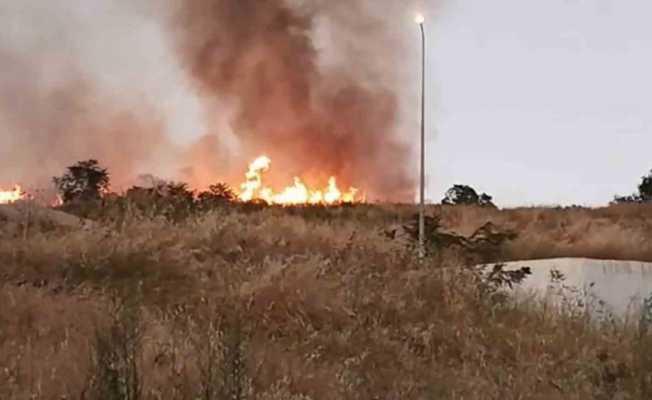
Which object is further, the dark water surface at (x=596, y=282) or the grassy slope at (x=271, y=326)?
the dark water surface at (x=596, y=282)

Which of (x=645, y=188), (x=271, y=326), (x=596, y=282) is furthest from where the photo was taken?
(x=645, y=188)

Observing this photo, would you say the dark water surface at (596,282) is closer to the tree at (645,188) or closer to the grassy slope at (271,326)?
the grassy slope at (271,326)

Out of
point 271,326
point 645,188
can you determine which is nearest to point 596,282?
point 271,326

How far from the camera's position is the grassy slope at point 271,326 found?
6281 mm

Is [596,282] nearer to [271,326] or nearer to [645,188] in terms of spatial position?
[271,326]

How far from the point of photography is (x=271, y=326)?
30.8ft

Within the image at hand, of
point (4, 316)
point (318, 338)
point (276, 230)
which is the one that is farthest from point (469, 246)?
point (4, 316)

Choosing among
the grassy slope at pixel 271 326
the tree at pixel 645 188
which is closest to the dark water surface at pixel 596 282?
the grassy slope at pixel 271 326

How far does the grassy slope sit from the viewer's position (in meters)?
6.28

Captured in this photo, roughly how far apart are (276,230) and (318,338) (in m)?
7.51

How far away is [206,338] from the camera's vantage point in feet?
23.7

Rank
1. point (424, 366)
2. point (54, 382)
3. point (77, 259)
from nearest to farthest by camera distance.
Result: point (54, 382)
point (424, 366)
point (77, 259)

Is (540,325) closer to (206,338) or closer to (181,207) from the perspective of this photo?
(206,338)

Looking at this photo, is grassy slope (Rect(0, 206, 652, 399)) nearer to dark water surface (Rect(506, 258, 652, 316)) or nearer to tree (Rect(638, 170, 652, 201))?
dark water surface (Rect(506, 258, 652, 316))
